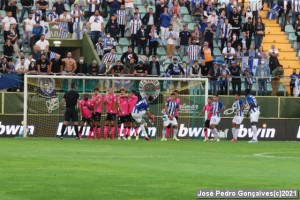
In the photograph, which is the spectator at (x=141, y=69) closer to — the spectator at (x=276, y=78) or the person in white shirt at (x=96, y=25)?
the person in white shirt at (x=96, y=25)

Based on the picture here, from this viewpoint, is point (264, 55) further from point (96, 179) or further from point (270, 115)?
point (96, 179)

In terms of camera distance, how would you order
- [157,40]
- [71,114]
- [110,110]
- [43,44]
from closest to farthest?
[71,114]
[110,110]
[43,44]
[157,40]

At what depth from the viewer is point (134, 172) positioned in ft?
75.7

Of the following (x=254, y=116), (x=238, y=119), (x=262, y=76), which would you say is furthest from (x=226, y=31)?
(x=254, y=116)

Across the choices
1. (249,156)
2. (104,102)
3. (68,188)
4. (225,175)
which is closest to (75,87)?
(104,102)

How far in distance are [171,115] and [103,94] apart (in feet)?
10.4

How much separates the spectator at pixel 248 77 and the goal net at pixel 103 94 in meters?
2.65

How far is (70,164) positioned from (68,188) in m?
6.39

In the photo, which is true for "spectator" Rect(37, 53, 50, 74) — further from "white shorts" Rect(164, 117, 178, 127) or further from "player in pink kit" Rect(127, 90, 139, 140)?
"white shorts" Rect(164, 117, 178, 127)

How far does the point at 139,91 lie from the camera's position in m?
46.1

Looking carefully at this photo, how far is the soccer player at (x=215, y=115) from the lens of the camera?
44.8 metres

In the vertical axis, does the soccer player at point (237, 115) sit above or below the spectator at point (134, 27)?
below

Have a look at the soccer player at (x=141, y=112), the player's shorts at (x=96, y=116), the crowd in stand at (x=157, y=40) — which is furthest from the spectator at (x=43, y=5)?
the soccer player at (x=141, y=112)

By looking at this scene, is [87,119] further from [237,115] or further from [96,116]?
[237,115]
